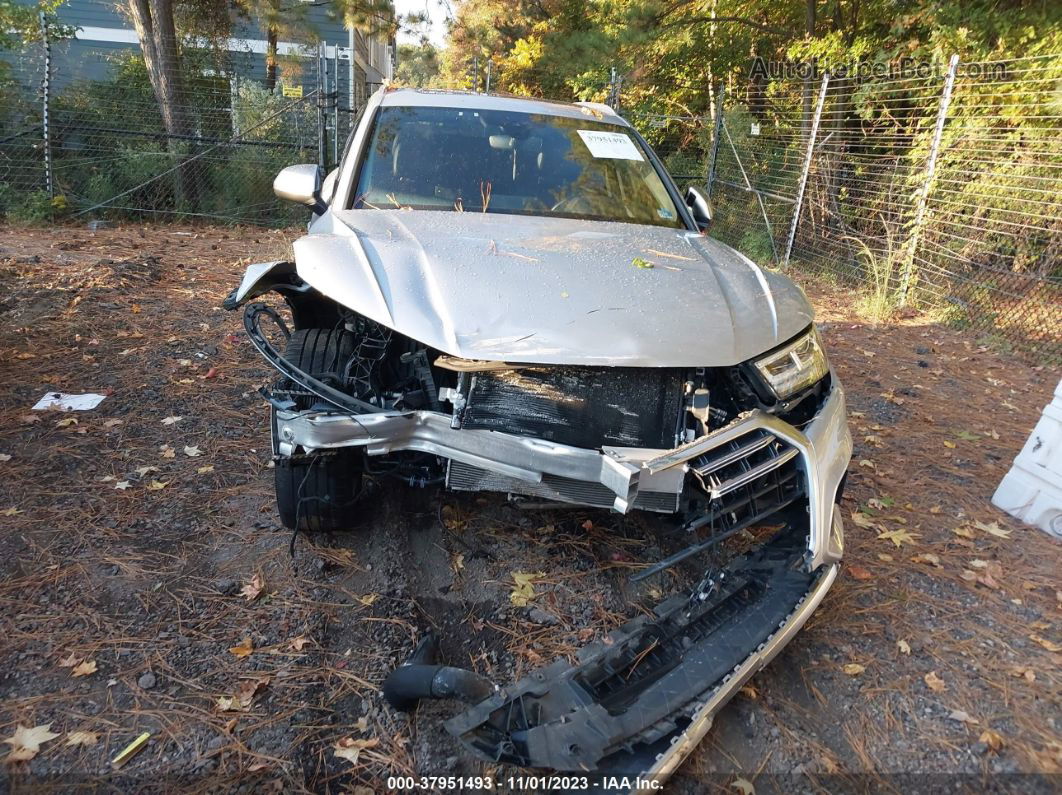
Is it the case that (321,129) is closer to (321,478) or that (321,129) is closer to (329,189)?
(329,189)

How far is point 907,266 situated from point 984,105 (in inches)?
71.0

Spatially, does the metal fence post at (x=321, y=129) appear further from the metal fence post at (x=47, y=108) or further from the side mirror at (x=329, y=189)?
the side mirror at (x=329, y=189)

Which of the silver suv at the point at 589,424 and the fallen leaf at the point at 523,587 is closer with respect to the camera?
the silver suv at the point at 589,424

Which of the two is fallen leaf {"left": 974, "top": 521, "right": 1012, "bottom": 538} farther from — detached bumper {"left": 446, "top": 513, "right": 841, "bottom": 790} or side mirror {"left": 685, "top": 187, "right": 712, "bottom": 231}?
side mirror {"left": 685, "top": 187, "right": 712, "bottom": 231}

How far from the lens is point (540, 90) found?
1991 centimetres

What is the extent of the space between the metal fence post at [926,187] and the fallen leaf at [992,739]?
659 cm

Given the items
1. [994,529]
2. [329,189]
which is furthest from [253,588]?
[994,529]

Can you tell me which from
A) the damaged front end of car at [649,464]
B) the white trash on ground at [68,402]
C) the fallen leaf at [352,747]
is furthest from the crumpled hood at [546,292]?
the white trash on ground at [68,402]

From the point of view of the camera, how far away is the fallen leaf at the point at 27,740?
1893 mm

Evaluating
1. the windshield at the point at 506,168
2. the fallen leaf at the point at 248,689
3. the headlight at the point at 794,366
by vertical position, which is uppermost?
the windshield at the point at 506,168

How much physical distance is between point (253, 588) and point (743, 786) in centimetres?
185

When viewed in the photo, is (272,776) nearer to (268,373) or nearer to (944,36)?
(268,373)

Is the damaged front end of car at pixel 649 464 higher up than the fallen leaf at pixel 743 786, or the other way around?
the damaged front end of car at pixel 649 464

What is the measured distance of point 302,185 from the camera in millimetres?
3541
